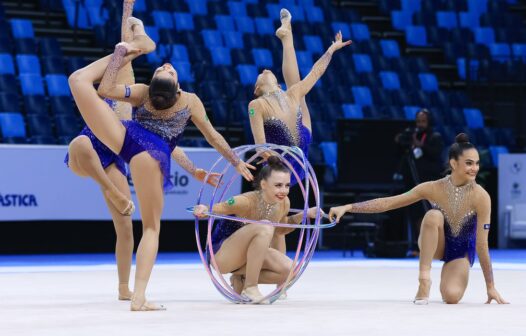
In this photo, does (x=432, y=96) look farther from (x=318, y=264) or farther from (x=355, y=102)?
(x=318, y=264)

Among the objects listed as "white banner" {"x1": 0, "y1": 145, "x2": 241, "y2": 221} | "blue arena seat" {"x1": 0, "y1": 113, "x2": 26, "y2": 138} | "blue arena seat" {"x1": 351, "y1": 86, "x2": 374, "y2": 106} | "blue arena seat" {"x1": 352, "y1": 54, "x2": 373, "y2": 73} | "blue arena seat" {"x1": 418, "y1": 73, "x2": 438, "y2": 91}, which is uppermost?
"blue arena seat" {"x1": 352, "y1": 54, "x2": 373, "y2": 73}

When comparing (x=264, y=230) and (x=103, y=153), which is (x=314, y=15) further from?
(x=264, y=230)

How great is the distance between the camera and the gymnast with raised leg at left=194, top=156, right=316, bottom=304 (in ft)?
18.8

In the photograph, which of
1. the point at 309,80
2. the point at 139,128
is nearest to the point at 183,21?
the point at 309,80

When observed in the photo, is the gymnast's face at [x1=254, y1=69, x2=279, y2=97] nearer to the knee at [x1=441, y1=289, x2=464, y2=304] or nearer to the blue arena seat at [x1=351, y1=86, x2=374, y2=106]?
the knee at [x1=441, y1=289, x2=464, y2=304]

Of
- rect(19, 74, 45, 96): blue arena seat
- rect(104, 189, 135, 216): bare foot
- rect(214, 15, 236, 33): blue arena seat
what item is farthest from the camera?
rect(214, 15, 236, 33): blue arena seat

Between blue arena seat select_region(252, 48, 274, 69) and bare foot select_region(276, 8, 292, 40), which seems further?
blue arena seat select_region(252, 48, 274, 69)

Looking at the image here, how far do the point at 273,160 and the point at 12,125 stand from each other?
5.93 meters

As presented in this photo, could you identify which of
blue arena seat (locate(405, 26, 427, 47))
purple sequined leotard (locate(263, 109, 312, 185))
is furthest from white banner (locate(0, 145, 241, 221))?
blue arena seat (locate(405, 26, 427, 47))

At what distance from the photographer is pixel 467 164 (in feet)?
19.2

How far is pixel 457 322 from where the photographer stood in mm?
4688

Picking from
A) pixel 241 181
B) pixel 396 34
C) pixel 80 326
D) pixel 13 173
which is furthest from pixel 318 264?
pixel 396 34

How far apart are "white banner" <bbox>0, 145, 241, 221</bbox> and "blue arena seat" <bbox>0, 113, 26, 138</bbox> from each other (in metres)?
1.07

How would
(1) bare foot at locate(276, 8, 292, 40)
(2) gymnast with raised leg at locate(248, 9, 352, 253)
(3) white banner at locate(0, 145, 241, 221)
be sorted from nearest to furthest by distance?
(2) gymnast with raised leg at locate(248, 9, 352, 253) → (1) bare foot at locate(276, 8, 292, 40) → (3) white banner at locate(0, 145, 241, 221)
